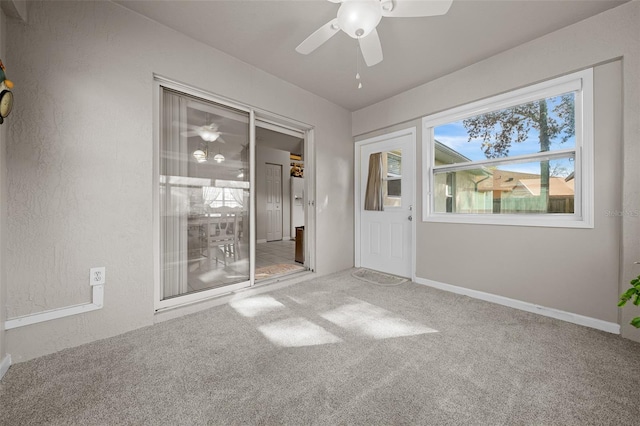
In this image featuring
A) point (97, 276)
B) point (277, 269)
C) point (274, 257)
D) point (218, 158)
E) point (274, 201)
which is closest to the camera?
point (97, 276)

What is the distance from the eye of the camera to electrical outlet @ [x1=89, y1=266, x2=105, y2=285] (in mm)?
1807

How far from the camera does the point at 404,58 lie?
259 centimetres

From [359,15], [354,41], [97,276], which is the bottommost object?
[97,276]

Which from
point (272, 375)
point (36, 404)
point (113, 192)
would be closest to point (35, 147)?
point (113, 192)

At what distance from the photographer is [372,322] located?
2141mm

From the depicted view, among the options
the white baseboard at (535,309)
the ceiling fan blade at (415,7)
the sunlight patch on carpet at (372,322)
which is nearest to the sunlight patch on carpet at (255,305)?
the sunlight patch on carpet at (372,322)

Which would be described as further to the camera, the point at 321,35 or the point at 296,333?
the point at 296,333

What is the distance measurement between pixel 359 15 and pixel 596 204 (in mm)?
2486

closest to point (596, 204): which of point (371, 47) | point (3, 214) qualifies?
point (371, 47)

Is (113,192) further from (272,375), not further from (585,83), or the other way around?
(585,83)

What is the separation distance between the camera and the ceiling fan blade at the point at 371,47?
1708 mm

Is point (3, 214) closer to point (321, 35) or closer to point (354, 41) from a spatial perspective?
point (321, 35)

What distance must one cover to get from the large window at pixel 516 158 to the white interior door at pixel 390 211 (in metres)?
0.30

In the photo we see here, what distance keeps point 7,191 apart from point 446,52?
3.76m
